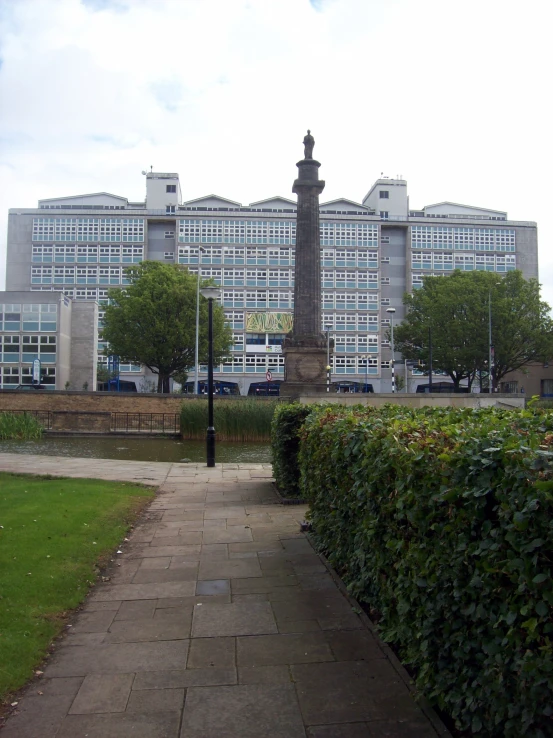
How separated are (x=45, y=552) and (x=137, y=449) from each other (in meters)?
19.7

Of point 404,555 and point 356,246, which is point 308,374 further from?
point 356,246

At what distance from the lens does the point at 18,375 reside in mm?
62562

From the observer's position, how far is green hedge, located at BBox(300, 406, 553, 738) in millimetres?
2625

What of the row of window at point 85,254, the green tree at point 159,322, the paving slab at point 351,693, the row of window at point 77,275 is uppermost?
the row of window at point 85,254

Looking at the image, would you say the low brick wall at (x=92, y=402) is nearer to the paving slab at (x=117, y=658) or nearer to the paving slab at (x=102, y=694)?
the paving slab at (x=117, y=658)

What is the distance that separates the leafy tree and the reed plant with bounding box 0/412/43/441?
3469 cm

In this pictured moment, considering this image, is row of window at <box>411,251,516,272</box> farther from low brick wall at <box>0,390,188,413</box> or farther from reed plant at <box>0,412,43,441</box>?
reed plant at <box>0,412,43,441</box>

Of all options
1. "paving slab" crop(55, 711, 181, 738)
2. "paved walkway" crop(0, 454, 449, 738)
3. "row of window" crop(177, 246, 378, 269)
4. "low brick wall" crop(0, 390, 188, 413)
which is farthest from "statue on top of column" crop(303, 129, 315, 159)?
"row of window" crop(177, 246, 378, 269)

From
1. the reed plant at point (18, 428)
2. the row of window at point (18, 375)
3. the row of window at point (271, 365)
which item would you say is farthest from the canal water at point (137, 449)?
the row of window at point (271, 365)

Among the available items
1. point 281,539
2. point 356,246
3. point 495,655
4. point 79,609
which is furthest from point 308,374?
point 356,246

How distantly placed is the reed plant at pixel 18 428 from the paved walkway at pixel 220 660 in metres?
23.7

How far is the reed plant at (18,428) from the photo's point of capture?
29.3m

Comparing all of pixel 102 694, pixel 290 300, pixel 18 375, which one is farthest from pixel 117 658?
pixel 290 300

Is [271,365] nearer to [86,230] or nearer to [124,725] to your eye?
[86,230]
